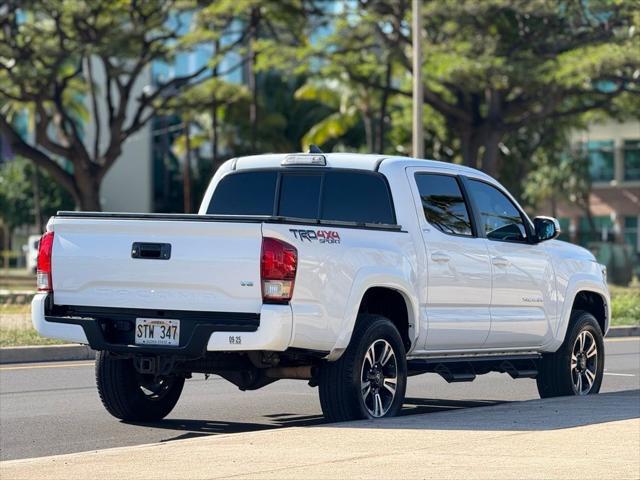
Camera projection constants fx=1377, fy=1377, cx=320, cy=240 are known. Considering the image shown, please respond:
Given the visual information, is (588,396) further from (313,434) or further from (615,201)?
(615,201)

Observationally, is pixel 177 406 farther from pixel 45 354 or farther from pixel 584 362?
pixel 45 354

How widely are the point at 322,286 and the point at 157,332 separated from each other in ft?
3.93

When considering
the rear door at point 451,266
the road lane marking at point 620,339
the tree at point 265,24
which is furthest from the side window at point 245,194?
the tree at point 265,24

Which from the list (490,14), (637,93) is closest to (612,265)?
(637,93)

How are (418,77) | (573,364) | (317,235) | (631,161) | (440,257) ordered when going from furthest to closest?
(631,161) < (418,77) < (573,364) < (440,257) < (317,235)

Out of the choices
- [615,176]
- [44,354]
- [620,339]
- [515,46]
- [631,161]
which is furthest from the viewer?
[615,176]

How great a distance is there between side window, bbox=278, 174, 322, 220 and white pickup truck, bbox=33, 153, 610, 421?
1 cm

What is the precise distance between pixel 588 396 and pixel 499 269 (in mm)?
1319

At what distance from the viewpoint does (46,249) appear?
10.1 metres

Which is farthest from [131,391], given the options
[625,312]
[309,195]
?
[625,312]

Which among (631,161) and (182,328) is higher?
(631,161)

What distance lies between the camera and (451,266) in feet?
36.0

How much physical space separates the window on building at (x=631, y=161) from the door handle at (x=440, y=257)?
66597 mm

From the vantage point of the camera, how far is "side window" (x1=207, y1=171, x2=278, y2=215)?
1136 centimetres
